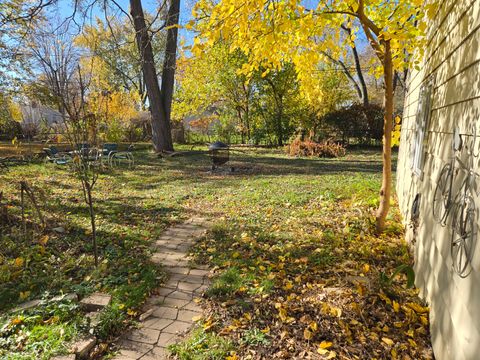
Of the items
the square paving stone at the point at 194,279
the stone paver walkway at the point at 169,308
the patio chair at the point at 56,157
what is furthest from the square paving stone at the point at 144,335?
the patio chair at the point at 56,157

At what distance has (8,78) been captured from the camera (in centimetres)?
1363

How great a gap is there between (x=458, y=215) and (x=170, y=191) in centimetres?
621

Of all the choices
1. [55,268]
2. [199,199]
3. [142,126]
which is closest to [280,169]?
[199,199]

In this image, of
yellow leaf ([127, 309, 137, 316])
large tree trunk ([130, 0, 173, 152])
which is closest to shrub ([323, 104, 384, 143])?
large tree trunk ([130, 0, 173, 152])

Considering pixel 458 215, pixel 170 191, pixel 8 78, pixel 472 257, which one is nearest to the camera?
pixel 472 257

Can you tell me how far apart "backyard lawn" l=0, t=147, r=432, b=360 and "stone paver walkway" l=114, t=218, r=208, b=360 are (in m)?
0.12

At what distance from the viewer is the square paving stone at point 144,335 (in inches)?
97.4

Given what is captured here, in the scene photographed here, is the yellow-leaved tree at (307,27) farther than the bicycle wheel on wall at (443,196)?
Yes

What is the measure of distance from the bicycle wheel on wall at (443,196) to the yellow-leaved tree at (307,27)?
138cm

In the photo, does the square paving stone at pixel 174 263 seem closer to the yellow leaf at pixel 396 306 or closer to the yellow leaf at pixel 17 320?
the yellow leaf at pixel 17 320

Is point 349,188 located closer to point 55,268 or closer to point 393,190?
point 393,190

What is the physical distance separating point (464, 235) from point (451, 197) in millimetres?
464

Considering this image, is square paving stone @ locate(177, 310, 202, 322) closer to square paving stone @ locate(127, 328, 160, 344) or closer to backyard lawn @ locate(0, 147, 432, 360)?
backyard lawn @ locate(0, 147, 432, 360)

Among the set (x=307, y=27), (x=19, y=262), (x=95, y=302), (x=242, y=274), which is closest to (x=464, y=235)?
(x=242, y=274)
